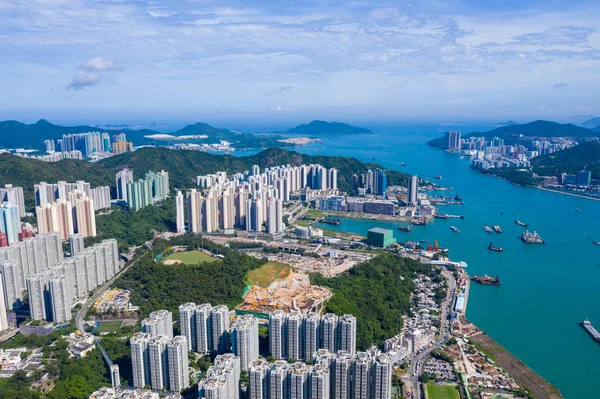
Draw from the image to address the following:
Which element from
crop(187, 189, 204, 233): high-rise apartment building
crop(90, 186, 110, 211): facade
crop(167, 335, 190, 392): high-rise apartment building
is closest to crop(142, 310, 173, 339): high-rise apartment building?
crop(167, 335, 190, 392): high-rise apartment building

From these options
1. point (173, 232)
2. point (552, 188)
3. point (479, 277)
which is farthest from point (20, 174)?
point (552, 188)

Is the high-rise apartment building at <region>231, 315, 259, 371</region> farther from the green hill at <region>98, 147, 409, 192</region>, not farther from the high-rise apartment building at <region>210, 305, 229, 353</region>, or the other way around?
the green hill at <region>98, 147, 409, 192</region>

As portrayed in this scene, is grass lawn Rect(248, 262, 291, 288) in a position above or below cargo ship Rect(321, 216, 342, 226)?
above

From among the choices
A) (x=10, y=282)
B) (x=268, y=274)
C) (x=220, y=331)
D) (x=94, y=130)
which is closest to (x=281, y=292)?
(x=268, y=274)

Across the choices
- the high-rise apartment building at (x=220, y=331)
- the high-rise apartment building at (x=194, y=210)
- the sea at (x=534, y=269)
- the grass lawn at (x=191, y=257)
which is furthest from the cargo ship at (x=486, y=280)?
the high-rise apartment building at (x=194, y=210)

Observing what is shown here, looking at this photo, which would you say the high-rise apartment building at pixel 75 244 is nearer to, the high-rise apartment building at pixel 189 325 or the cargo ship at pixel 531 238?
the high-rise apartment building at pixel 189 325

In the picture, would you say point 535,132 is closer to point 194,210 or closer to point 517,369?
point 194,210
